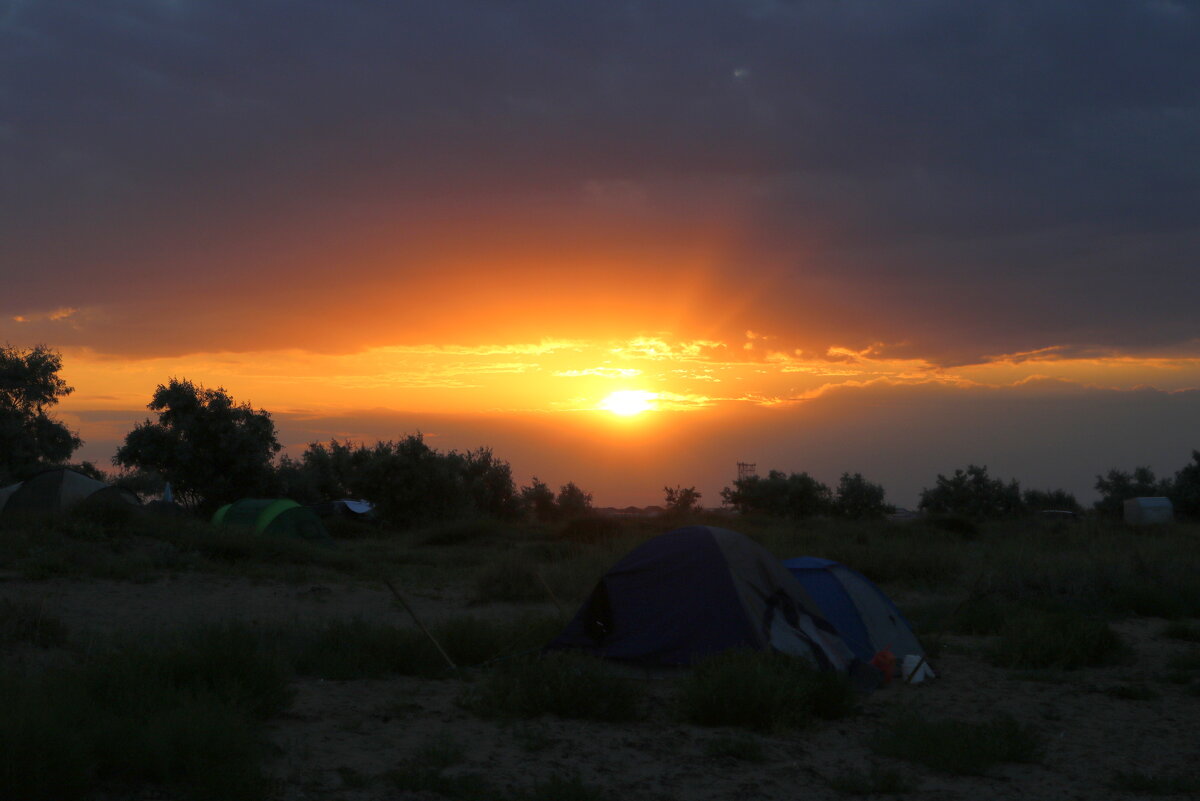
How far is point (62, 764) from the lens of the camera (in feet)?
16.8

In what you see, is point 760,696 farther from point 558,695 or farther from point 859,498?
point 859,498

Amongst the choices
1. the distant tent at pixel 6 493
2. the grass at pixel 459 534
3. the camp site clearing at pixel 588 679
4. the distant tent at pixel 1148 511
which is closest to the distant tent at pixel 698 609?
the camp site clearing at pixel 588 679

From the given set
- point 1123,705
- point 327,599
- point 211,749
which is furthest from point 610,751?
point 327,599

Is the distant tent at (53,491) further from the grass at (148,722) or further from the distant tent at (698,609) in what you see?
the grass at (148,722)

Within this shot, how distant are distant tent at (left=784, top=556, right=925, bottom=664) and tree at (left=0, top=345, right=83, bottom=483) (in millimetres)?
39104

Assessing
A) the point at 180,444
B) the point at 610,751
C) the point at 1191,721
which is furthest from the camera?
the point at 180,444

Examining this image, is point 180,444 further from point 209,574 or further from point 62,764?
point 62,764

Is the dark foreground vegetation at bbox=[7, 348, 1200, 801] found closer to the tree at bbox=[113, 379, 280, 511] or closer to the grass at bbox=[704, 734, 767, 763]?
the grass at bbox=[704, 734, 767, 763]

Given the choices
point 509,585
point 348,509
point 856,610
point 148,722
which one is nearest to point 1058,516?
point 348,509

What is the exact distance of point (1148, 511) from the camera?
1416 inches

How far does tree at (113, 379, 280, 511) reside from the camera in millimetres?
37469

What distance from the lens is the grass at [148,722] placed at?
5.11 metres

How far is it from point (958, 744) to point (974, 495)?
155ft

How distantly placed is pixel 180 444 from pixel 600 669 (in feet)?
109
